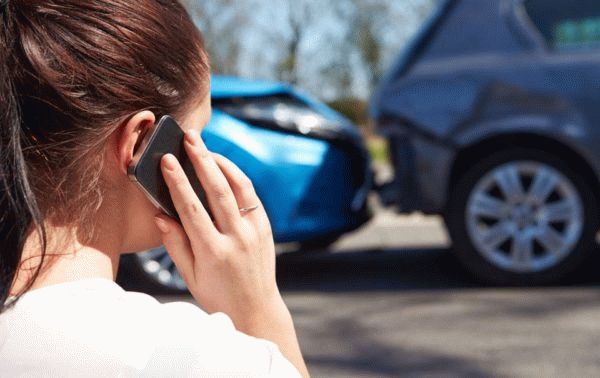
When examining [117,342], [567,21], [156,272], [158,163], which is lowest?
[156,272]

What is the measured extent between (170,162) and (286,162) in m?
3.35

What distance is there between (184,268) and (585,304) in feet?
11.0

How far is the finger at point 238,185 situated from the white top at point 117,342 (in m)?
0.25

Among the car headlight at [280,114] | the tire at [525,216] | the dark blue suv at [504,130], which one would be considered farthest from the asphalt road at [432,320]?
the car headlight at [280,114]

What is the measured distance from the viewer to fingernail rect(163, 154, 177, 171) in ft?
3.50

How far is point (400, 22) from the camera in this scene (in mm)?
25609

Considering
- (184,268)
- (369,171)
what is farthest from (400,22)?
(184,268)

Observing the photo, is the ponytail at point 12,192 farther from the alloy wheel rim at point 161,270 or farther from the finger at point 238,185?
the alloy wheel rim at point 161,270

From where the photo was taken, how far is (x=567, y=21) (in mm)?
4582

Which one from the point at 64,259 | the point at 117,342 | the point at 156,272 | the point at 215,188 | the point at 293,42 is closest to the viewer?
the point at 117,342

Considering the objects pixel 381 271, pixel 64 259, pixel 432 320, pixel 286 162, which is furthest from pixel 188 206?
pixel 381 271

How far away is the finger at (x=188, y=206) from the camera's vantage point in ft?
3.50

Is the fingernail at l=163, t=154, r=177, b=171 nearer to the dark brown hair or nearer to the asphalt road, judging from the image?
the dark brown hair

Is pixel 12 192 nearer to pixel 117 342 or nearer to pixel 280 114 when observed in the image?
pixel 117 342
